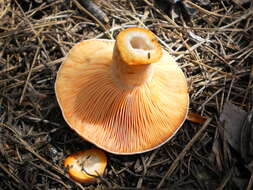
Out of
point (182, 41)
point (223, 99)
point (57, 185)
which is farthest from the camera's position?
point (182, 41)

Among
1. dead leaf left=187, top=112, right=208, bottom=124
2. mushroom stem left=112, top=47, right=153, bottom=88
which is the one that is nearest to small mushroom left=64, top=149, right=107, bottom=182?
mushroom stem left=112, top=47, right=153, bottom=88

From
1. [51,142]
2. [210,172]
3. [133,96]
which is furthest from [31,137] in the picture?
[210,172]

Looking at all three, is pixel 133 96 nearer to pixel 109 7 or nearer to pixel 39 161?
pixel 39 161

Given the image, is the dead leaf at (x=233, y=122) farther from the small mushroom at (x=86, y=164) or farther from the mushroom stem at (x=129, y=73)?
the small mushroom at (x=86, y=164)

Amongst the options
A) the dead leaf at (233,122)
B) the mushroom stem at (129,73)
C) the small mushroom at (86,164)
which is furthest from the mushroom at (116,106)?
the dead leaf at (233,122)

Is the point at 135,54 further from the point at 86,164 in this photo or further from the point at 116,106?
the point at 86,164

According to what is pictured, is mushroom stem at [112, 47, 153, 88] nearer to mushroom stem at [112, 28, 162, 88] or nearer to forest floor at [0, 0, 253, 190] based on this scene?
mushroom stem at [112, 28, 162, 88]
